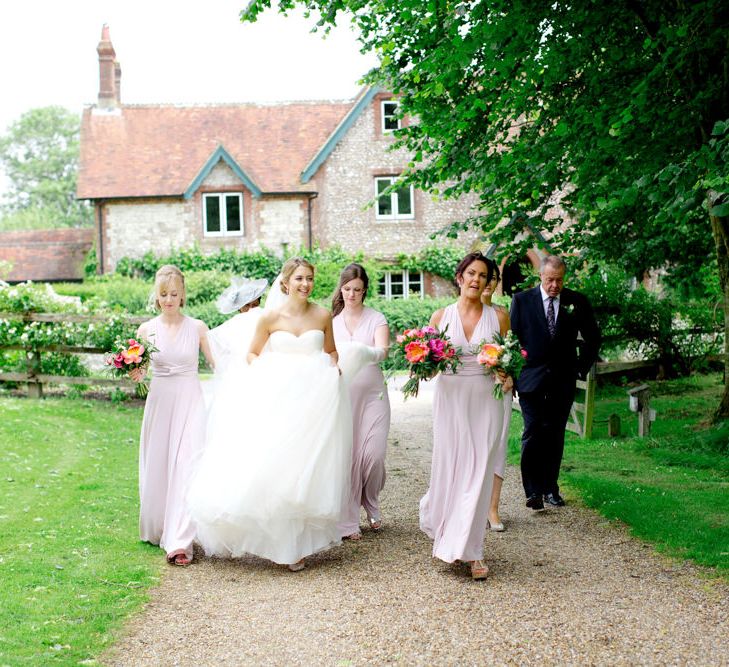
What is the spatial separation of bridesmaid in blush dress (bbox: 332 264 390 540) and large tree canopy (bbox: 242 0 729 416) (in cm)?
282

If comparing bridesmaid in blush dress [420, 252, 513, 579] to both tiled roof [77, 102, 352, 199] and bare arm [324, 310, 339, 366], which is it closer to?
bare arm [324, 310, 339, 366]

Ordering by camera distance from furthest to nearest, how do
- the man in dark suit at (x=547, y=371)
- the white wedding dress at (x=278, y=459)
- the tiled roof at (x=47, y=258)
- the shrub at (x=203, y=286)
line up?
the tiled roof at (x=47, y=258) < the shrub at (x=203, y=286) < the man in dark suit at (x=547, y=371) < the white wedding dress at (x=278, y=459)

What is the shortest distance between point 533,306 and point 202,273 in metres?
22.3

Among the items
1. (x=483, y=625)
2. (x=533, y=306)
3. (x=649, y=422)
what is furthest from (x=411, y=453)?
(x=483, y=625)

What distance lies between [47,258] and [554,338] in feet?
106

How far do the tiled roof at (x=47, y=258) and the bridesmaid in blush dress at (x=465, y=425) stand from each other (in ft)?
102

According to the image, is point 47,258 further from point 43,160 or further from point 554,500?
point 43,160

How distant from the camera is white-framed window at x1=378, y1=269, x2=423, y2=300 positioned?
33344 millimetres


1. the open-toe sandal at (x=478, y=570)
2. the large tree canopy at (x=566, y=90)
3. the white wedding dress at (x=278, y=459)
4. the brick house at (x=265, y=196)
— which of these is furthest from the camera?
the brick house at (x=265, y=196)

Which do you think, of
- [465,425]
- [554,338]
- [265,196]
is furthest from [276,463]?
[265,196]

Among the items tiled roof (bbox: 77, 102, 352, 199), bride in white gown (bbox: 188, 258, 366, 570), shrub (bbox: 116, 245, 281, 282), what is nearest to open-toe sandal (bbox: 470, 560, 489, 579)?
bride in white gown (bbox: 188, 258, 366, 570)

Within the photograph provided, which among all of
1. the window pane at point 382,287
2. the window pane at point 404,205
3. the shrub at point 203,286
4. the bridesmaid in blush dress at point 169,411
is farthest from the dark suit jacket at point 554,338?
the window pane at point 404,205

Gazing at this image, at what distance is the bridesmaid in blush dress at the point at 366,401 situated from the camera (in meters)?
8.01

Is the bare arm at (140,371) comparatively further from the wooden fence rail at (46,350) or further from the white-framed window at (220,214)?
the white-framed window at (220,214)
